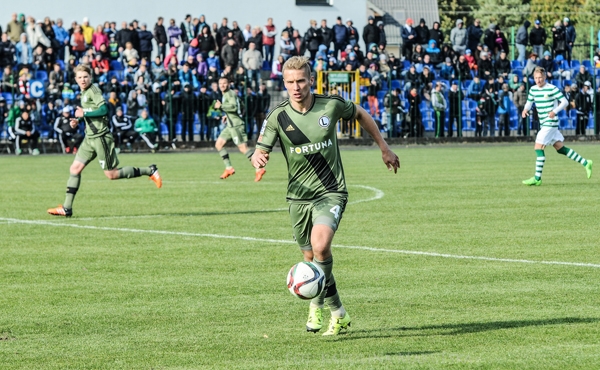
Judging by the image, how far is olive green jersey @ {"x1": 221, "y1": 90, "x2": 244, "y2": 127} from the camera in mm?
23781

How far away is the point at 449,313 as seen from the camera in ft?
27.0

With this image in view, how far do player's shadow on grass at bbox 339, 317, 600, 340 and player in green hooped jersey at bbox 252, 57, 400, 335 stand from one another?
0.68ft

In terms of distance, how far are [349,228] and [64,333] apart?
6957mm

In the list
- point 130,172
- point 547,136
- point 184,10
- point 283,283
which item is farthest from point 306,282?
point 184,10

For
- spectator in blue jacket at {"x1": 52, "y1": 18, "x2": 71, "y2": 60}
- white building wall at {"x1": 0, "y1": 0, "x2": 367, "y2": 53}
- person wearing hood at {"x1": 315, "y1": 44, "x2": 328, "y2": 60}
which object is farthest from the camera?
white building wall at {"x1": 0, "y1": 0, "x2": 367, "y2": 53}

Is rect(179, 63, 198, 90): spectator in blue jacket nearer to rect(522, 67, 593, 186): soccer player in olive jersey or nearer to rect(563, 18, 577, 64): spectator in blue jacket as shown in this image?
rect(563, 18, 577, 64): spectator in blue jacket

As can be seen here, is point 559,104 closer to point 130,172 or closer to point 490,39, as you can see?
point 130,172

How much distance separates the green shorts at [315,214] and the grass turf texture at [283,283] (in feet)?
2.25

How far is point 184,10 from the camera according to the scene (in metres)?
46.4

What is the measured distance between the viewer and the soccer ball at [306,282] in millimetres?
7223

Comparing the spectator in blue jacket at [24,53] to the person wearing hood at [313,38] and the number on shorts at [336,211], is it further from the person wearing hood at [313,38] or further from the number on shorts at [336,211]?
the number on shorts at [336,211]

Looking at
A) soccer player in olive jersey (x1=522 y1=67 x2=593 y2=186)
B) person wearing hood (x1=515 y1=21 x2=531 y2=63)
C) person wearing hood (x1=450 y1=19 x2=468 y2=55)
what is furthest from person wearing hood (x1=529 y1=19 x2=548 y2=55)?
soccer player in olive jersey (x1=522 y1=67 x2=593 y2=186)

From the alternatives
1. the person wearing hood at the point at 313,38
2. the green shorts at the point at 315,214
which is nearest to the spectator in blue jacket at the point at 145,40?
the person wearing hood at the point at 313,38

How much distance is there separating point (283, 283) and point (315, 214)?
2.35 metres
